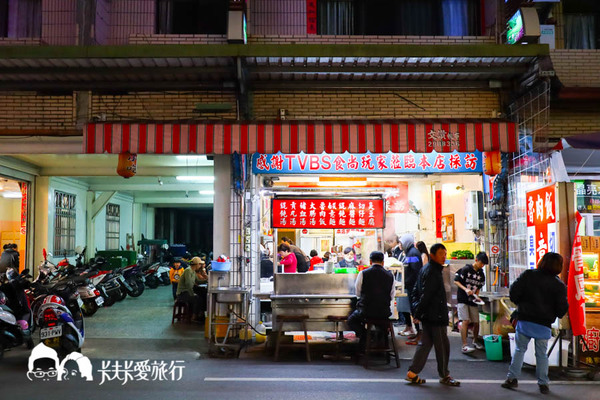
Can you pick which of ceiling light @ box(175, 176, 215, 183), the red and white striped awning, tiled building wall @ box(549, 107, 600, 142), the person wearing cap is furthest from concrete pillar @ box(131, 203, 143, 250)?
tiled building wall @ box(549, 107, 600, 142)

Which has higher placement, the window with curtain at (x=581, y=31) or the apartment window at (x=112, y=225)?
the window with curtain at (x=581, y=31)

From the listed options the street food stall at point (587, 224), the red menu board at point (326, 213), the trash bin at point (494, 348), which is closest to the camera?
the street food stall at point (587, 224)

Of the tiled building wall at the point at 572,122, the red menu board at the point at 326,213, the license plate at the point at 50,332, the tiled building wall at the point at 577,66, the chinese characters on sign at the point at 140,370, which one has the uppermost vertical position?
the tiled building wall at the point at 577,66

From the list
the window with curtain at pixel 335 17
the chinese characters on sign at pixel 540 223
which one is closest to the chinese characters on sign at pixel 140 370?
the chinese characters on sign at pixel 540 223

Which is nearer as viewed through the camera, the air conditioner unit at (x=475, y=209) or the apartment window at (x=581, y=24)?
the air conditioner unit at (x=475, y=209)

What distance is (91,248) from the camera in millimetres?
21188

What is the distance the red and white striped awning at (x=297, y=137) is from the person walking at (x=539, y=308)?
10.4 feet

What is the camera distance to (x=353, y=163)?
11258 mm

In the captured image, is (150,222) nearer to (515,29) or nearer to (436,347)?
(515,29)

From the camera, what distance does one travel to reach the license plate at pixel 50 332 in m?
9.09

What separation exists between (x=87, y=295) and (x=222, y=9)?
6.83 meters

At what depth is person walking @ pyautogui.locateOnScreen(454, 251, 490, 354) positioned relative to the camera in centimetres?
995

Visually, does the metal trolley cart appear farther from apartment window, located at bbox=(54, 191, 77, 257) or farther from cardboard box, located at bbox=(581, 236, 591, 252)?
apartment window, located at bbox=(54, 191, 77, 257)

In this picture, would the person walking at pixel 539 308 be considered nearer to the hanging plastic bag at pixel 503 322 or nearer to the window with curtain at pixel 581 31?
the hanging plastic bag at pixel 503 322
